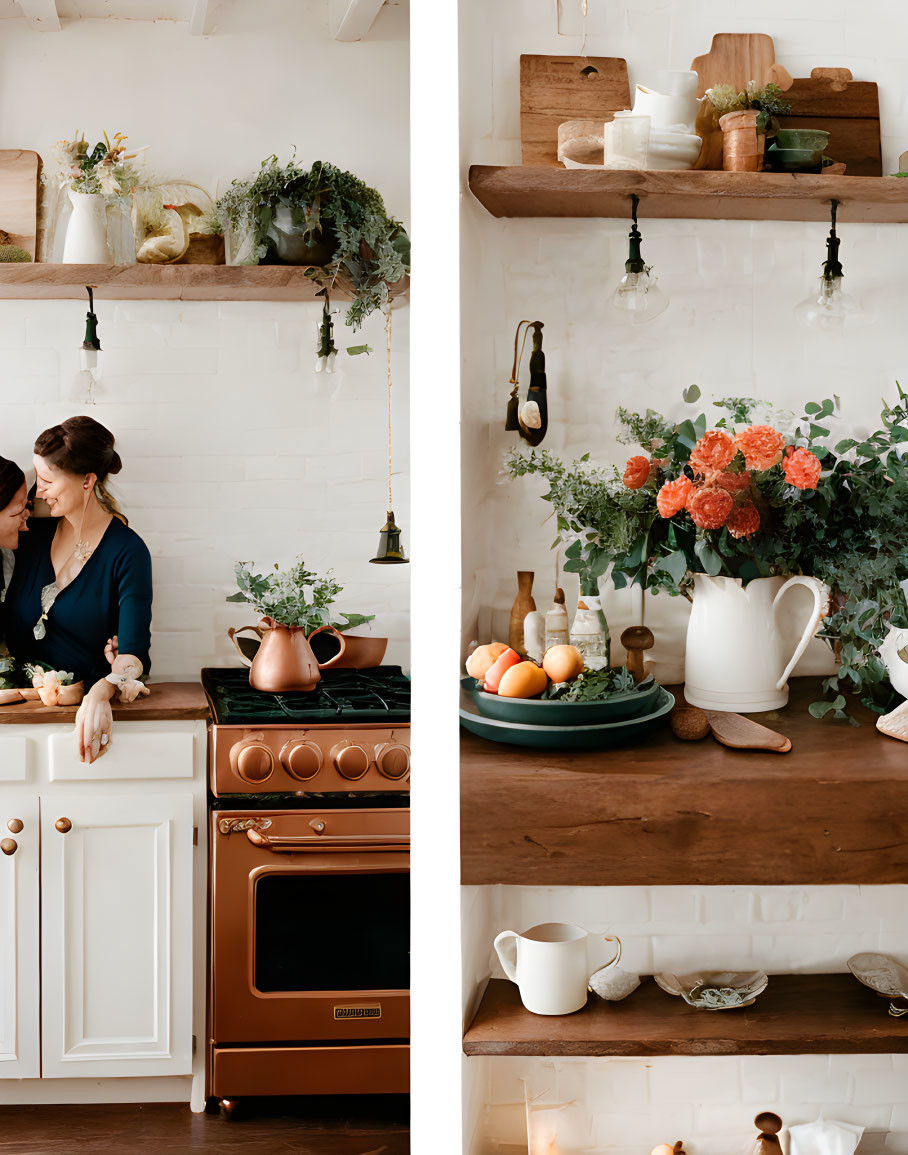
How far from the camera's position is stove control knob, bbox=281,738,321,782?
7.71 ft

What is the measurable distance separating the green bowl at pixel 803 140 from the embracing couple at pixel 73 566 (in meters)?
1.93

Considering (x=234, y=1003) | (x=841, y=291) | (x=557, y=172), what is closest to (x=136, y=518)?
(x=234, y=1003)

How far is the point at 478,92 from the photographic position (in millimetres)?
1614

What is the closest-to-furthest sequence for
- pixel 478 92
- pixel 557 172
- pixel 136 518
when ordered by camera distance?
pixel 557 172 → pixel 478 92 → pixel 136 518

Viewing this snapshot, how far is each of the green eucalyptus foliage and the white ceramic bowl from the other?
4.58 ft

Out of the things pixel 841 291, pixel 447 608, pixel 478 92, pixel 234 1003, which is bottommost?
pixel 234 1003

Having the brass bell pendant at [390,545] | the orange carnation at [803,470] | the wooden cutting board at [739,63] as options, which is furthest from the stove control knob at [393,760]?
the wooden cutting board at [739,63]

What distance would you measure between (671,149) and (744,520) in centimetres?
60

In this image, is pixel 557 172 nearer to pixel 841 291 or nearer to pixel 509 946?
pixel 841 291

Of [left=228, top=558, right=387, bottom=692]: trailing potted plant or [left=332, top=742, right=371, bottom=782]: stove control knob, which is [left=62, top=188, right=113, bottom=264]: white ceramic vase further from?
[left=332, top=742, right=371, bottom=782]: stove control knob

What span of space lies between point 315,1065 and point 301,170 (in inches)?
91.4

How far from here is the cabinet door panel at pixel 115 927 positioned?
242cm

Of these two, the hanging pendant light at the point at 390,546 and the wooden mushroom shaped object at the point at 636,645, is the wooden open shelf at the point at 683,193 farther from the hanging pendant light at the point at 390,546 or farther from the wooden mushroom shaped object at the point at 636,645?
the hanging pendant light at the point at 390,546

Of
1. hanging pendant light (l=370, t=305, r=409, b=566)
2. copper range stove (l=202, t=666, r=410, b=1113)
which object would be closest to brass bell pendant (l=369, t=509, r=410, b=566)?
hanging pendant light (l=370, t=305, r=409, b=566)
